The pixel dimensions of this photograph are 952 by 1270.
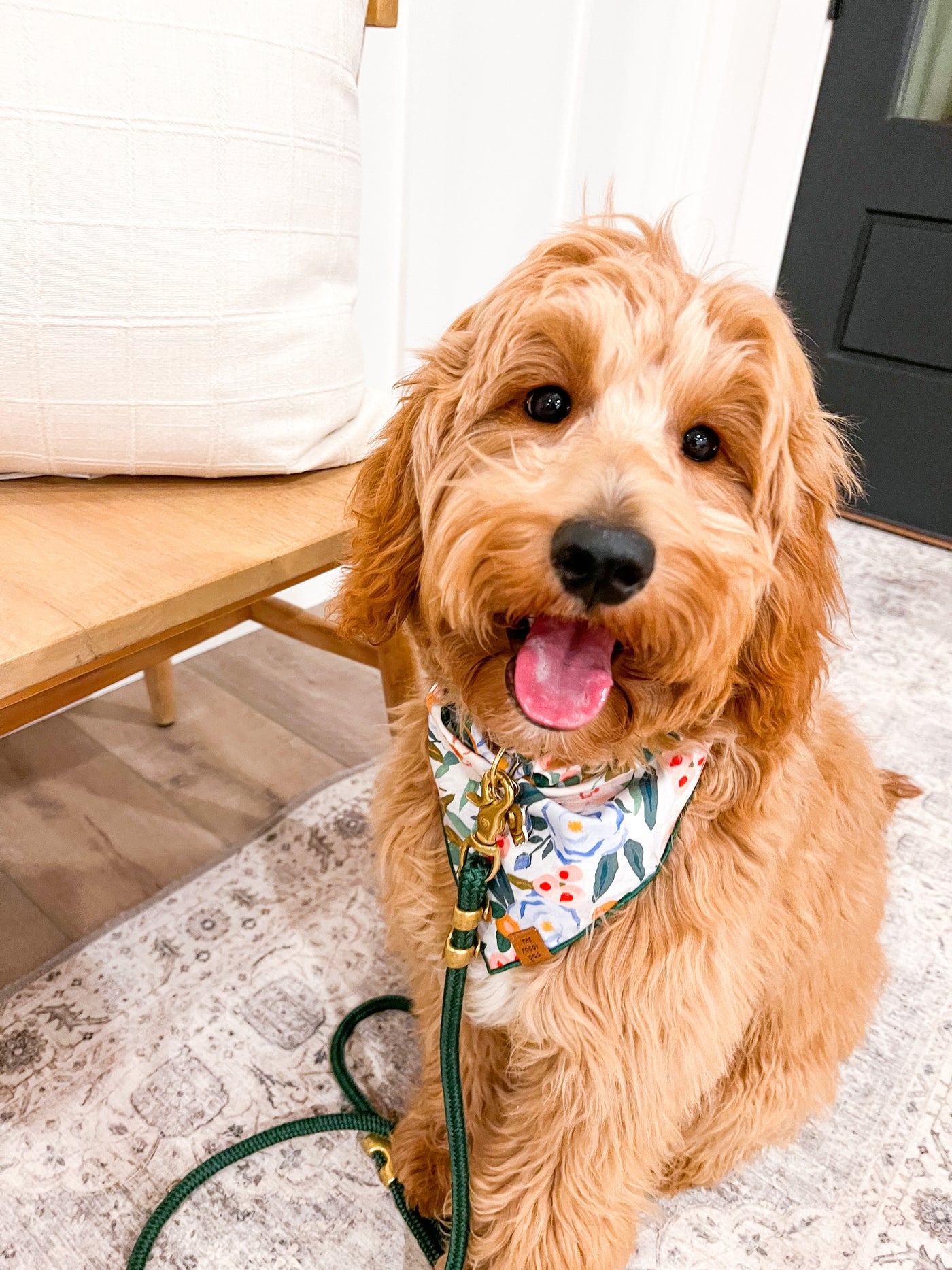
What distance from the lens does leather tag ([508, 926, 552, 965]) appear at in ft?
2.96

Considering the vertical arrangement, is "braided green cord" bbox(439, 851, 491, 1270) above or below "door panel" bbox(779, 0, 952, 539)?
below

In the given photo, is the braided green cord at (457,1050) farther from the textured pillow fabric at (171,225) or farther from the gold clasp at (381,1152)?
the textured pillow fabric at (171,225)

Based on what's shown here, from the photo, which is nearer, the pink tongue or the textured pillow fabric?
the pink tongue

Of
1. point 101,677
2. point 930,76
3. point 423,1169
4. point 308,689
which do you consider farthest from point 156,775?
point 930,76

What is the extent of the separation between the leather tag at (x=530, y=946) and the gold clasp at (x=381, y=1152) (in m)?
0.42

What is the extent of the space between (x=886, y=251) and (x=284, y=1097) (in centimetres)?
290

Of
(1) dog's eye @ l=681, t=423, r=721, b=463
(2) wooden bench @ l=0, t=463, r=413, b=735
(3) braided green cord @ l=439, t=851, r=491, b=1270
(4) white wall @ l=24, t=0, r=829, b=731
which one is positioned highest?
(4) white wall @ l=24, t=0, r=829, b=731

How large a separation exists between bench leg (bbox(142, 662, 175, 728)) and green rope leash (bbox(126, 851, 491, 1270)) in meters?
0.83

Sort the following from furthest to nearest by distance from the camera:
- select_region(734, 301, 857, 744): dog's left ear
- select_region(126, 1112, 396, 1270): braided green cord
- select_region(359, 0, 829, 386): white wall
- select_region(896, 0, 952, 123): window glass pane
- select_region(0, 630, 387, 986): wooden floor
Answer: select_region(896, 0, 952, 123): window glass pane < select_region(359, 0, 829, 386): white wall < select_region(0, 630, 387, 986): wooden floor < select_region(126, 1112, 396, 1270): braided green cord < select_region(734, 301, 857, 744): dog's left ear

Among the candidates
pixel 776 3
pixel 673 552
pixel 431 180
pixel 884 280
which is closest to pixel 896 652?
pixel 884 280

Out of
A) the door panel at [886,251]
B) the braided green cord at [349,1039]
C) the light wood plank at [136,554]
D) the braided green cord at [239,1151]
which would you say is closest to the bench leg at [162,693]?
the light wood plank at [136,554]

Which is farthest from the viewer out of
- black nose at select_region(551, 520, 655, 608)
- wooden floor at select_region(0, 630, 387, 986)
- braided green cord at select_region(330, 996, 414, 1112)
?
wooden floor at select_region(0, 630, 387, 986)

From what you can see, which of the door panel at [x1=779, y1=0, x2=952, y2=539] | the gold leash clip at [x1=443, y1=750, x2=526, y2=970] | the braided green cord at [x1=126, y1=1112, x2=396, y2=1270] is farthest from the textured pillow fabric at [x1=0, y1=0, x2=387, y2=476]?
the door panel at [x1=779, y1=0, x2=952, y2=539]

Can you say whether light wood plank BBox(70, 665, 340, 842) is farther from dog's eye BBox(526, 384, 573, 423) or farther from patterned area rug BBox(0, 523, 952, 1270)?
dog's eye BBox(526, 384, 573, 423)
